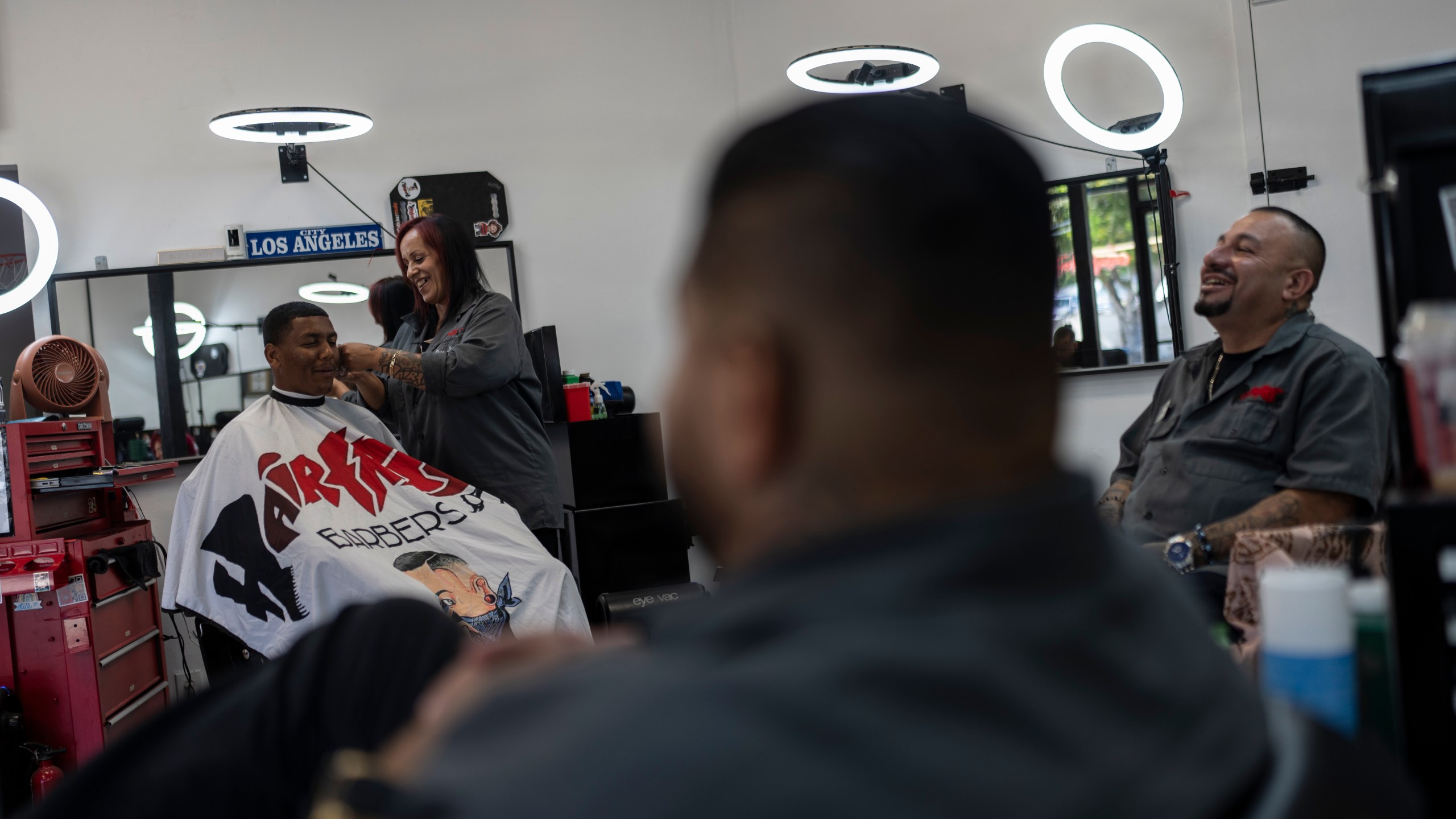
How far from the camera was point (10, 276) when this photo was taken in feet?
14.4

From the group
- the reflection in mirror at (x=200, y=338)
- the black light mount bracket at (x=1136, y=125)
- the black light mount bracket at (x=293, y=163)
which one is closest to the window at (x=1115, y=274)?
the black light mount bracket at (x=1136, y=125)

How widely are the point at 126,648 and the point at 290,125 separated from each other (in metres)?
2.07

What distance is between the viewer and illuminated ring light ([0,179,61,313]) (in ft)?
13.1

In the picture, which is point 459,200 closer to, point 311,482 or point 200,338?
point 200,338

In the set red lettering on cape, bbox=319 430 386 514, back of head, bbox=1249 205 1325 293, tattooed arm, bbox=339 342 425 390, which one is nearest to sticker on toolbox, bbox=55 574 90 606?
red lettering on cape, bbox=319 430 386 514

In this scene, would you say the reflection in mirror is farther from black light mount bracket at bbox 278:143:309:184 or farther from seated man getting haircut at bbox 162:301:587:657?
seated man getting haircut at bbox 162:301:587:657

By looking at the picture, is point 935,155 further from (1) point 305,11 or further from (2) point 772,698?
(1) point 305,11

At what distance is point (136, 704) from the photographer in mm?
3307

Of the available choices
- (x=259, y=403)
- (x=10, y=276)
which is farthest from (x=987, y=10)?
(x=10, y=276)

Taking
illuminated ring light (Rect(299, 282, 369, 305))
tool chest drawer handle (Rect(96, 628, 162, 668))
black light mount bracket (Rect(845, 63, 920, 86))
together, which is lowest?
tool chest drawer handle (Rect(96, 628, 162, 668))

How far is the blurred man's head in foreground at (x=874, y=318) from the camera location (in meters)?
0.54

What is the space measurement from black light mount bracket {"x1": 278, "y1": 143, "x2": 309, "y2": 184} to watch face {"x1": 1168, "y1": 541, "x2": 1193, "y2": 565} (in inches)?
157

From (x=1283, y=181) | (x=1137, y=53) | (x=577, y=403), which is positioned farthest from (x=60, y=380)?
(x=1283, y=181)

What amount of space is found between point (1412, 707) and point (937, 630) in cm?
44
